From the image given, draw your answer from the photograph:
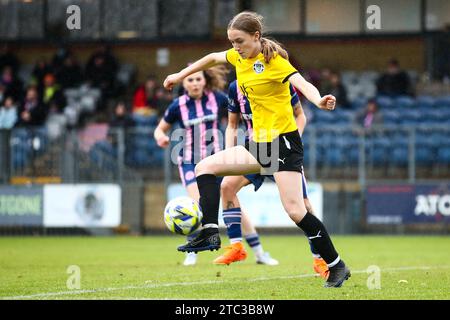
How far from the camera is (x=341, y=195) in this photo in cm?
1953

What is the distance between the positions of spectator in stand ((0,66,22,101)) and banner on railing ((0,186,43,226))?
4.36m

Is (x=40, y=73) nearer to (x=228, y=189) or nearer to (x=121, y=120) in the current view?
(x=121, y=120)

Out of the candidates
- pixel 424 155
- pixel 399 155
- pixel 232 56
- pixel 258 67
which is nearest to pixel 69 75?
pixel 399 155

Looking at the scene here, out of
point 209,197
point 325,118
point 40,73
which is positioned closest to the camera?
point 209,197

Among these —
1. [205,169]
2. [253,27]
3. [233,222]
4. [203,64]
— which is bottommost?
[233,222]

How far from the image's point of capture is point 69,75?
23766 millimetres

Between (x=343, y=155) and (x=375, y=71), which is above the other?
(x=375, y=71)

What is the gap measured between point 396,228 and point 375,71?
6.66 m

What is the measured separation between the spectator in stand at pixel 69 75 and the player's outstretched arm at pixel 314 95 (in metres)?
15.8

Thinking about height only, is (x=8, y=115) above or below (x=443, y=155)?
above

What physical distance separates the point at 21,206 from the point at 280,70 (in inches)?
470

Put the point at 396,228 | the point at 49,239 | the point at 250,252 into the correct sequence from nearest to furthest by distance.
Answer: the point at 250,252 → the point at 49,239 → the point at 396,228
